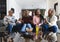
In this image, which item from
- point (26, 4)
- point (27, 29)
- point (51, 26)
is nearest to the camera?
point (51, 26)

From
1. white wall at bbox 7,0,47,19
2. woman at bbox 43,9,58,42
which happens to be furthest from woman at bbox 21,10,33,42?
white wall at bbox 7,0,47,19

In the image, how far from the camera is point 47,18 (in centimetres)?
262

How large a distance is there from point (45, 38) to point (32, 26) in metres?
0.31

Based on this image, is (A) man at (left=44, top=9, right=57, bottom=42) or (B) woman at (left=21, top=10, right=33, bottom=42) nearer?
(A) man at (left=44, top=9, right=57, bottom=42)

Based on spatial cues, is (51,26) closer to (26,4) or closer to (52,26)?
(52,26)

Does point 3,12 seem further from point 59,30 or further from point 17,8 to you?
point 59,30

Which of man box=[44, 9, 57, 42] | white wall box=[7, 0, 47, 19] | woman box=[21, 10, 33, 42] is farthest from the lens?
white wall box=[7, 0, 47, 19]

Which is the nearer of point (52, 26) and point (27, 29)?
point (52, 26)

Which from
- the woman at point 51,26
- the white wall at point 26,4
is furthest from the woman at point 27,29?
the white wall at point 26,4

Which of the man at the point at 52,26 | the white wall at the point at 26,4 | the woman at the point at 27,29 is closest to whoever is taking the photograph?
the man at the point at 52,26

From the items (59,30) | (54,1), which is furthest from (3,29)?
(54,1)

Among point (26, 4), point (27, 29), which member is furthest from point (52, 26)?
point (26, 4)

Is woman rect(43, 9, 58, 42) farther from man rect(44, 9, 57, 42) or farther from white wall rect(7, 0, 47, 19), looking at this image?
white wall rect(7, 0, 47, 19)

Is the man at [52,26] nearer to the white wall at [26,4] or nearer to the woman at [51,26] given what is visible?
the woman at [51,26]
